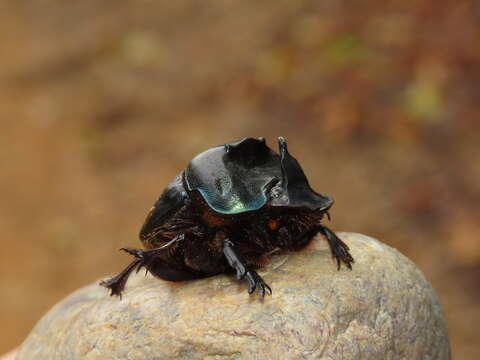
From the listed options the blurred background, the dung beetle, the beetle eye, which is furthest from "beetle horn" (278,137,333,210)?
the blurred background

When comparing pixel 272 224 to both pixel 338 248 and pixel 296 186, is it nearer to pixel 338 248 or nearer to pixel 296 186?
pixel 296 186

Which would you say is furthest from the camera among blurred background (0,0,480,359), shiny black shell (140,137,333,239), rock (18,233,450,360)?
blurred background (0,0,480,359)

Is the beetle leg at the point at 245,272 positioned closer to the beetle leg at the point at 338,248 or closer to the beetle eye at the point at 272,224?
the beetle eye at the point at 272,224

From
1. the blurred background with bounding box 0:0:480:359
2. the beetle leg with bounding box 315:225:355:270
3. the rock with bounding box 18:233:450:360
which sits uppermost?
the blurred background with bounding box 0:0:480:359

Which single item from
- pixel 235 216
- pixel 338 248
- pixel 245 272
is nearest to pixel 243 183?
pixel 235 216

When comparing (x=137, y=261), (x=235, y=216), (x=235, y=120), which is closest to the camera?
(x=235, y=216)

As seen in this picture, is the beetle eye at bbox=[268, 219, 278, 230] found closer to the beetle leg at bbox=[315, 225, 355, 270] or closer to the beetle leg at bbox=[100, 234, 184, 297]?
the beetle leg at bbox=[315, 225, 355, 270]

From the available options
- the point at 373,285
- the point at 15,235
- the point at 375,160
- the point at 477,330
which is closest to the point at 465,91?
the point at 375,160
